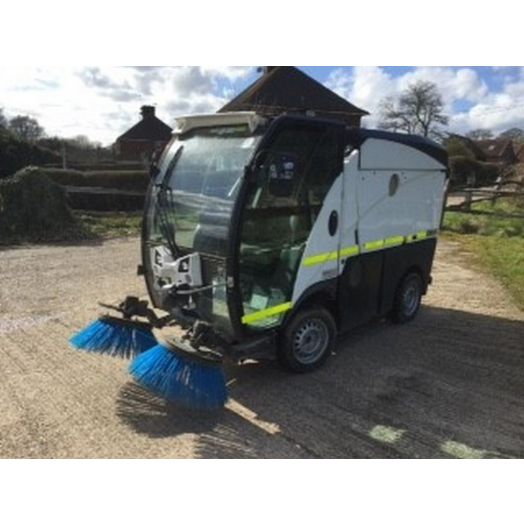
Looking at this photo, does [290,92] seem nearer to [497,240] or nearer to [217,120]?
[497,240]

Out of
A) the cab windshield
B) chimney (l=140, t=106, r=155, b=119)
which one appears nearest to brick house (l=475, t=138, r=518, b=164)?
chimney (l=140, t=106, r=155, b=119)

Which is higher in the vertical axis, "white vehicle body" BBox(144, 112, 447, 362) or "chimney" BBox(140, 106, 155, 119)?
"chimney" BBox(140, 106, 155, 119)

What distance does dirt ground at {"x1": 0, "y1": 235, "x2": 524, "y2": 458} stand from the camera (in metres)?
3.73

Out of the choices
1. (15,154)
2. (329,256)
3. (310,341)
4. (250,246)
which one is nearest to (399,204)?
(329,256)

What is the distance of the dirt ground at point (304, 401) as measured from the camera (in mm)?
3730

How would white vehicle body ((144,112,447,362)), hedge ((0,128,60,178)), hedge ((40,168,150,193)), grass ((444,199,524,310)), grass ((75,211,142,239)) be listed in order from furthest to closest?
hedge ((0,128,60,178)) → hedge ((40,168,150,193)) → grass ((75,211,142,239)) → grass ((444,199,524,310)) → white vehicle body ((144,112,447,362))

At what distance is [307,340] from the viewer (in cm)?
495

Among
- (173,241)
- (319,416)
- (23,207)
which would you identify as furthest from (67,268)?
(319,416)

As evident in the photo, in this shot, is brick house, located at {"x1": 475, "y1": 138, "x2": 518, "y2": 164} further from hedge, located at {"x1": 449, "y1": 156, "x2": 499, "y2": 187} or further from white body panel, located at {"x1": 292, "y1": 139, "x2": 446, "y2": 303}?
white body panel, located at {"x1": 292, "y1": 139, "x2": 446, "y2": 303}

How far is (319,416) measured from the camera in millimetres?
4156

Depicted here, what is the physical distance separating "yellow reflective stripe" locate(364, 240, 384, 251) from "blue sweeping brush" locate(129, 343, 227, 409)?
2.26 m

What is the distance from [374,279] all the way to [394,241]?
0.53m

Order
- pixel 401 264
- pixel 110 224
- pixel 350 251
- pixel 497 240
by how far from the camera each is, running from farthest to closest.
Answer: pixel 110 224
pixel 497 240
pixel 401 264
pixel 350 251

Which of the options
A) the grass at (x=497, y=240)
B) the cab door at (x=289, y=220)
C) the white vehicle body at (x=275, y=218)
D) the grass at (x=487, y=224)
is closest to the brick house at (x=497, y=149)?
the grass at (x=497, y=240)
